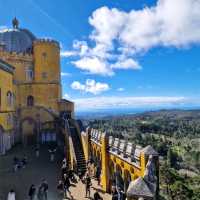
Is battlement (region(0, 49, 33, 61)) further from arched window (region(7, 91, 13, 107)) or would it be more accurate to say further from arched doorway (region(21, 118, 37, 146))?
arched doorway (region(21, 118, 37, 146))

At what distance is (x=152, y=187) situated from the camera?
8758 mm

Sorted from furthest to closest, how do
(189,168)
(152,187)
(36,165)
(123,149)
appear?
Result: (189,168), (36,165), (123,149), (152,187)

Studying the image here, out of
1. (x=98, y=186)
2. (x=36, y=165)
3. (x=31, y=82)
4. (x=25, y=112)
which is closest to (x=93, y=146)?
(x=98, y=186)

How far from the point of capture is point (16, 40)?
3662 centimetres

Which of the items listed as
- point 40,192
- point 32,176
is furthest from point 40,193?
point 32,176

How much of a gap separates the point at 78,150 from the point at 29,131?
11.7m

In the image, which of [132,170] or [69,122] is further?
[69,122]

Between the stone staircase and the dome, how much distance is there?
1498 centimetres

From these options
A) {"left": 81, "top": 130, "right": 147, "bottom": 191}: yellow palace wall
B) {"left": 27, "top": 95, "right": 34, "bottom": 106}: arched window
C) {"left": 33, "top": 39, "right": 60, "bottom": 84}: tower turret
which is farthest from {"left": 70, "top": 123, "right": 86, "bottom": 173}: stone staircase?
{"left": 33, "top": 39, "right": 60, "bottom": 84}: tower turret

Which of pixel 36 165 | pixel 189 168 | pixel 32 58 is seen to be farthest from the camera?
pixel 189 168

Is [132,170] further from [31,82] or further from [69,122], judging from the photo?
[31,82]

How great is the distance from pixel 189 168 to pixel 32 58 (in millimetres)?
88167

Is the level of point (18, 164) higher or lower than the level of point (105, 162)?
lower

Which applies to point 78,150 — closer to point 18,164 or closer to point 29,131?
point 18,164
